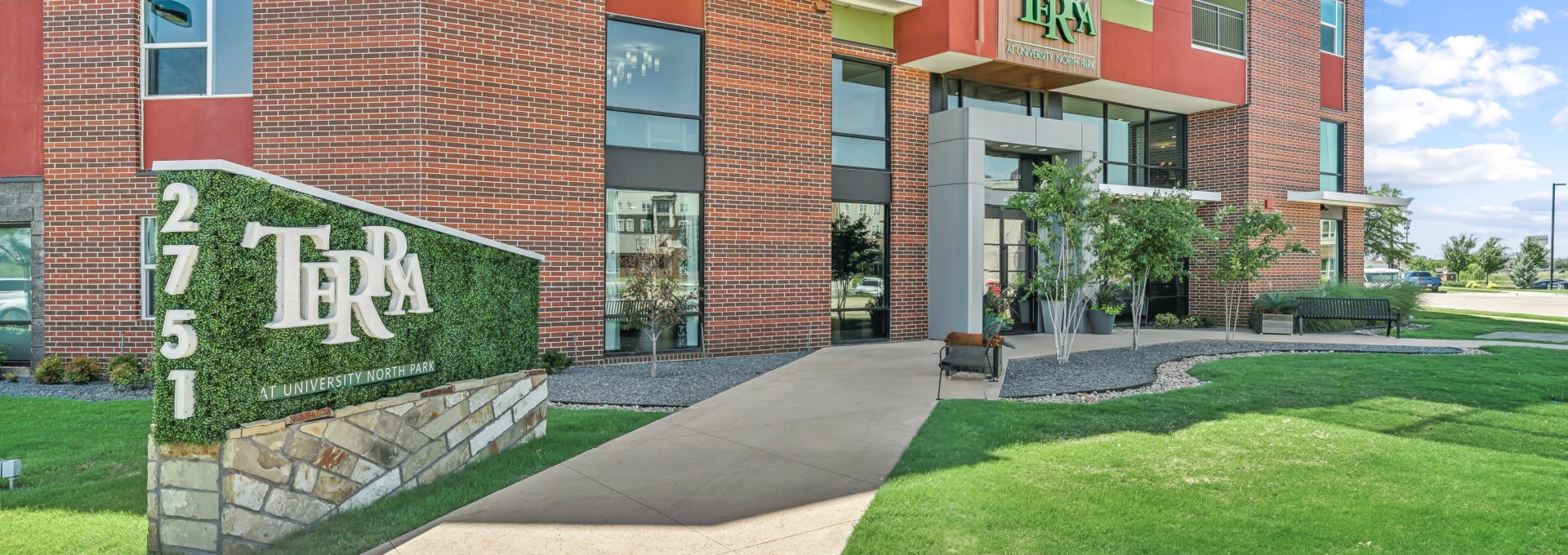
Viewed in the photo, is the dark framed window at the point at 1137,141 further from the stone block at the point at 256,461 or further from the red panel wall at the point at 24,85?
the red panel wall at the point at 24,85

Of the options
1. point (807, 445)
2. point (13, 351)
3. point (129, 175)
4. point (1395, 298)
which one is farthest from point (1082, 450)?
point (1395, 298)

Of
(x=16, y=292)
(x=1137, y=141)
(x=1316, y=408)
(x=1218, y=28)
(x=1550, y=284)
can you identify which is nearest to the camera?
(x=1316, y=408)

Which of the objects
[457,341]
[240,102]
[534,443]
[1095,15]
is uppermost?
[1095,15]

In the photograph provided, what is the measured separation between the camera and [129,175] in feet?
38.7

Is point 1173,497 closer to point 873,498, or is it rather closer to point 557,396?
point 873,498

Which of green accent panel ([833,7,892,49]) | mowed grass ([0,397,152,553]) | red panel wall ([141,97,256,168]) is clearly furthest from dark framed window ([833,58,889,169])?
mowed grass ([0,397,152,553])

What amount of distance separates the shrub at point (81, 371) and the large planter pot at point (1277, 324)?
2149 cm

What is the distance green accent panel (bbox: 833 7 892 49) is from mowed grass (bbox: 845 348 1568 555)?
8665mm

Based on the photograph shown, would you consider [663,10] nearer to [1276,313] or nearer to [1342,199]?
[1276,313]

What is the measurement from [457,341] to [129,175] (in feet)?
27.8

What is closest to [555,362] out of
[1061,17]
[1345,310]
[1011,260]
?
[1011,260]

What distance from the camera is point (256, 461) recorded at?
16.1 feet

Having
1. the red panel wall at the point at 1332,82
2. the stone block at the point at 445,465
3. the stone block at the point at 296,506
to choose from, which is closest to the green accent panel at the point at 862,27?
the stone block at the point at 445,465

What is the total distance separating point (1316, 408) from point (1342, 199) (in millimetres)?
15670
